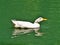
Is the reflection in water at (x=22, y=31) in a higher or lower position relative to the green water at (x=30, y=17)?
lower

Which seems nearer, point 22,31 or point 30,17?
point 22,31

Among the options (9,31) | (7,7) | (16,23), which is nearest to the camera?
(9,31)

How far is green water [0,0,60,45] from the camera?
39.3ft

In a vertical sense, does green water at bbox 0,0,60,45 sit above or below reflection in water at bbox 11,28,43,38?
above

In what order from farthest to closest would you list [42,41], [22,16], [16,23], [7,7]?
[7,7], [22,16], [16,23], [42,41]

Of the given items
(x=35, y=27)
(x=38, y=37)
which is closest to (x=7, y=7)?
(x=35, y=27)

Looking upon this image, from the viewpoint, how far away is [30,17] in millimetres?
16453

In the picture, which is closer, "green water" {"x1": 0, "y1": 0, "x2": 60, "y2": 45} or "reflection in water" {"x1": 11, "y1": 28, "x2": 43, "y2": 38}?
"green water" {"x1": 0, "y1": 0, "x2": 60, "y2": 45}

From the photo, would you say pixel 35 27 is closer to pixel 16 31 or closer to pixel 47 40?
pixel 16 31

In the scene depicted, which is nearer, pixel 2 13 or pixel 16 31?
pixel 16 31

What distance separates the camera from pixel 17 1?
2122 centimetres

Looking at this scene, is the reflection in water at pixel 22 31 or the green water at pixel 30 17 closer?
the green water at pixel 30 17

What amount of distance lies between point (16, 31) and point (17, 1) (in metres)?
7.67

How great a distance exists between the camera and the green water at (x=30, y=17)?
1198cm
